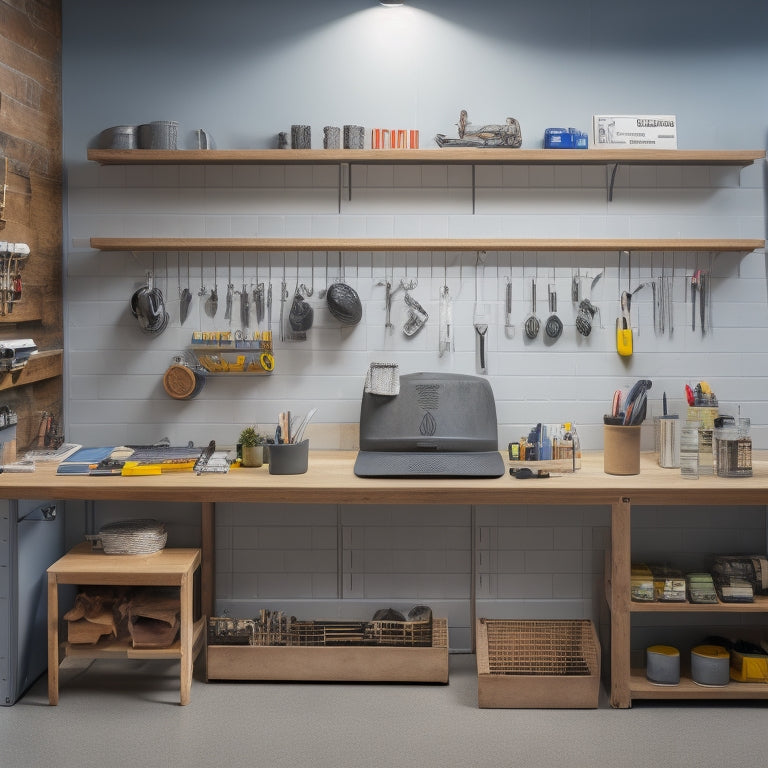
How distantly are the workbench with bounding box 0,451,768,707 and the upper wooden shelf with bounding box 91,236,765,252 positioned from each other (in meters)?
0.99

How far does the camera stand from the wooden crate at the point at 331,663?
3.47 meters

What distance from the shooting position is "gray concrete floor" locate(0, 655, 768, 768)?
9.57 ft

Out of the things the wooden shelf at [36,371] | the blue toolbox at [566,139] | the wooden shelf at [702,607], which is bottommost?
the wooden shelf at [702,607]

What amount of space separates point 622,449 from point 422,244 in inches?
46.4

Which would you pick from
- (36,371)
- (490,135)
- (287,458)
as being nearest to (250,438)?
(287,458)

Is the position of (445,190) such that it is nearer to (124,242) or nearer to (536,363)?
(536,363)

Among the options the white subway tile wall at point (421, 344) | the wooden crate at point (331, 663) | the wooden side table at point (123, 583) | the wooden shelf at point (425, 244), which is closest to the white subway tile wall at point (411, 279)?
the white subway tile wall at point (421, 344)

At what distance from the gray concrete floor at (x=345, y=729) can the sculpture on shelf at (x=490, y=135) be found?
219 cm

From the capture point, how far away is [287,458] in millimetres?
3416

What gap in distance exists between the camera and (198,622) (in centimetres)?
371

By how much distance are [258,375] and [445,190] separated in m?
1.16

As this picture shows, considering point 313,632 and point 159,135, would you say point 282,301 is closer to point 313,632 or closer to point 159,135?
point 159,135

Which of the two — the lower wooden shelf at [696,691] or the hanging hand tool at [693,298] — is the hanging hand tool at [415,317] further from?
the lower wooden shelf at [696,691]

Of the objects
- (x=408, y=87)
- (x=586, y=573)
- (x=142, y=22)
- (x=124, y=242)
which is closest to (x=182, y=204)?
(x=124, y=242)
